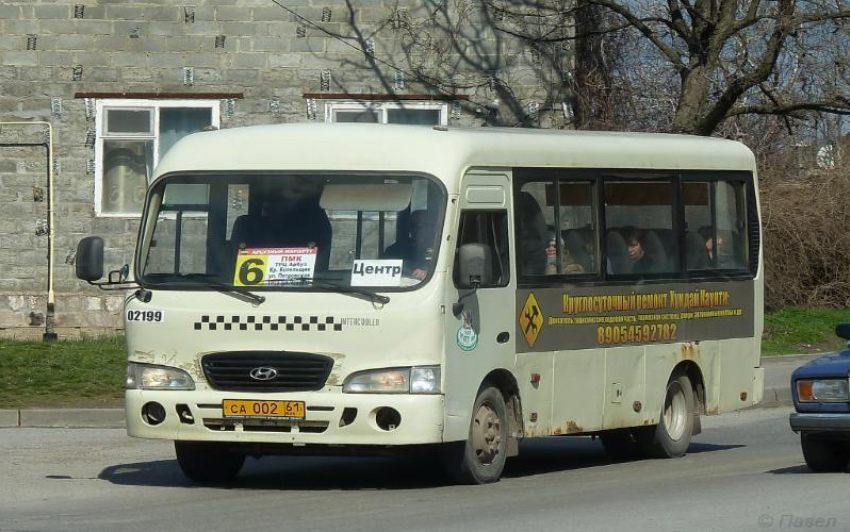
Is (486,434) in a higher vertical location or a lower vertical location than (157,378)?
lower

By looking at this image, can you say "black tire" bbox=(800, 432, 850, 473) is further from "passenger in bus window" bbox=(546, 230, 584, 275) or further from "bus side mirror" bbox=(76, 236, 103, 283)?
"bus side mirror" bbox=(76, 236, 103, 283)

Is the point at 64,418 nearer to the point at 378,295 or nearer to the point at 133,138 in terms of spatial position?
the point at 378,295

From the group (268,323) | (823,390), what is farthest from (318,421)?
(823,390)

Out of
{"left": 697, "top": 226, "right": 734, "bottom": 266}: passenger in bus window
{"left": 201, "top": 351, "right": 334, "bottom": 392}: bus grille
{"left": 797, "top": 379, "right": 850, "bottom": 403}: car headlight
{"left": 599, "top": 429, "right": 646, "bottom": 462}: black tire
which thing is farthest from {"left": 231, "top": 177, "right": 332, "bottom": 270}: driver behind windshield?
{"left": 697, "top": 226, "right": 734, "bottom": 266}: passenger in bus window

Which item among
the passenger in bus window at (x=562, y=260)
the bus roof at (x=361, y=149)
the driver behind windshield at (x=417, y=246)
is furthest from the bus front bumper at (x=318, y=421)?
the passenger in bus window at (x=562, y=260)

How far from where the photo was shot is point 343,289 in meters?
11.3

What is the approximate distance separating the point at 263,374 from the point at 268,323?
341mm

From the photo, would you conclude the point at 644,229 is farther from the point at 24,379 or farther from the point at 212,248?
the point at 24,379

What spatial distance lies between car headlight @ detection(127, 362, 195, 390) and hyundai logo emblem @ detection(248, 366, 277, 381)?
1.51 ft

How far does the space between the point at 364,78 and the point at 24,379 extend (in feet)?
27.4

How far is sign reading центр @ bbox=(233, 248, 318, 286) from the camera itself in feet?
37.6

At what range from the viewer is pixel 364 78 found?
2431cm

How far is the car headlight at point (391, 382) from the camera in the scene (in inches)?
436

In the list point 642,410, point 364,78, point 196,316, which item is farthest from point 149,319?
point 364,78
